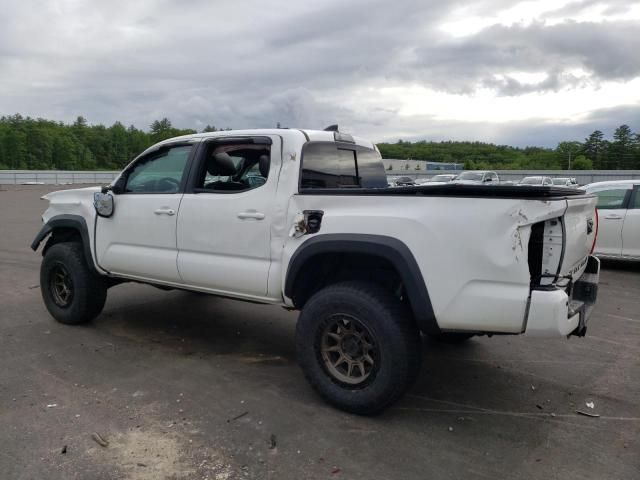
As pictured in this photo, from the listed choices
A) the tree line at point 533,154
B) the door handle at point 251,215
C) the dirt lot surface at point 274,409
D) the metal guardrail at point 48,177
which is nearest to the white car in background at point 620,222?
the dirt lot surface at point 274,409

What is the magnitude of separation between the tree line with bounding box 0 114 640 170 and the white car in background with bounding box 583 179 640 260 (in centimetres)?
6813

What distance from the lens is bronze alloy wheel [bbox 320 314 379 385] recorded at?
137 inches

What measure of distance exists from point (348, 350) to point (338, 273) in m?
0.64

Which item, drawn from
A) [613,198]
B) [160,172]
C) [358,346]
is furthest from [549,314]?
[613,198]

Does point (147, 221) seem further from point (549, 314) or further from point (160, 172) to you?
point (549, 314)

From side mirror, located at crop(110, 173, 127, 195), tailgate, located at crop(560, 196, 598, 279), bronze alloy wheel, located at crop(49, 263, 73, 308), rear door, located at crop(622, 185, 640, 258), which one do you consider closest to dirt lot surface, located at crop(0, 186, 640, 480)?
bronze alloy wheel, located at crop(49, 263, 73, 308)

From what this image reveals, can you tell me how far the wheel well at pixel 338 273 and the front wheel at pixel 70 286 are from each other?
8.31 feet

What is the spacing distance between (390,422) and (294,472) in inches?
33.5

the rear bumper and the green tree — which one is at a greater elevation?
the green tree

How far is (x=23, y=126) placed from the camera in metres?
97.9

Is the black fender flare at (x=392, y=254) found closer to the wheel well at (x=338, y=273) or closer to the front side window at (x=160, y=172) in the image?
the wheel well at (x=338, y=273)

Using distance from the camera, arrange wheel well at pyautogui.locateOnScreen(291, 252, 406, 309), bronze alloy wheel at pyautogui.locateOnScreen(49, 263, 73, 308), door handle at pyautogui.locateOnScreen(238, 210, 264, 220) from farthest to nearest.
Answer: bronze alloy wheel at pyautogui.locateOnScreen(49, 263, 73, 308) < door handle at pyautogui.locateOnScreen(238, 210, 264, 220) < wheel well at pyautogui.locateOnScreen(291, 252, 406, 309)

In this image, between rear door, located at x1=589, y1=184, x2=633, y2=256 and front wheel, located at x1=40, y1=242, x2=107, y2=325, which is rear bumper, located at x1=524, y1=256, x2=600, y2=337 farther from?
rear door, located at x1=589, y1=184, x2=633, y2=256

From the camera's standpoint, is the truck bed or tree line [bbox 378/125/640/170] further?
tree line [bbox 378/125/640/170]
